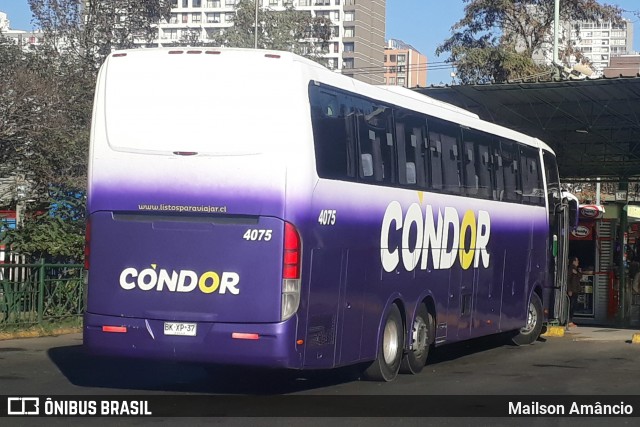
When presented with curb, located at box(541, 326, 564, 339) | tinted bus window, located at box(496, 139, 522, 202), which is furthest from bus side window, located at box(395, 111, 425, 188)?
curb, located at box(541, 326, 564, 339)

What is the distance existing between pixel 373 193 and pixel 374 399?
245 cm

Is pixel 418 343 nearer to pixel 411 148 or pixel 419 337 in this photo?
pixel 419 337

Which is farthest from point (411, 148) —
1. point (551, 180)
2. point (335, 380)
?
point (551, 180)

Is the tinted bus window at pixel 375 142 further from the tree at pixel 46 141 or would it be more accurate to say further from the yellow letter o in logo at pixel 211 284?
the tree at pixel 46 141

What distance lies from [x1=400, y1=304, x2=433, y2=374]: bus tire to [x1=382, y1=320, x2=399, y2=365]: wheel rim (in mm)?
518

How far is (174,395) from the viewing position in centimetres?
1220

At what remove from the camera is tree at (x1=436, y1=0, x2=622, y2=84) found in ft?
172

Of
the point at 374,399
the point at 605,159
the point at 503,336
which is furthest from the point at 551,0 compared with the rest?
the point at 374,399

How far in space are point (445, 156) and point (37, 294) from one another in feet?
30.1

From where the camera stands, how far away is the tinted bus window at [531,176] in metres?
19.5

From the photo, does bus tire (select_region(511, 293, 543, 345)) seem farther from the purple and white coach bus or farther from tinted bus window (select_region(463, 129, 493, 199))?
the purple and white coach bus

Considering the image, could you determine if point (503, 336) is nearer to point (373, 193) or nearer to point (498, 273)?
point (498, 273)

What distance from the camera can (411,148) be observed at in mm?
14297

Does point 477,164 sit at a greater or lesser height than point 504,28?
lesser
